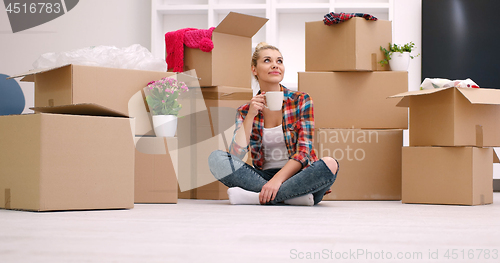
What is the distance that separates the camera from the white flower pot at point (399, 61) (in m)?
2.20

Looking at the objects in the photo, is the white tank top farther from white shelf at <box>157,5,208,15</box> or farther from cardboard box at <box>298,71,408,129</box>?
white shelf at <box>157,5,208,15</box>

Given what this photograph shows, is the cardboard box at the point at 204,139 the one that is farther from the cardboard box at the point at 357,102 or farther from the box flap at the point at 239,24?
the cardboard box at the point at 357,102

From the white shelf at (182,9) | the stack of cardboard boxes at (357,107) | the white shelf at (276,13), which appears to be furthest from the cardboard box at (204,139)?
the white shelf at (182,9)

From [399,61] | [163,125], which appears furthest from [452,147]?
[163,125]

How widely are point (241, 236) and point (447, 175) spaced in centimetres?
119

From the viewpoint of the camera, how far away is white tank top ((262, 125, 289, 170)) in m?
1.90

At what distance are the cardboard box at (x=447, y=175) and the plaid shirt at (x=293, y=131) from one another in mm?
410

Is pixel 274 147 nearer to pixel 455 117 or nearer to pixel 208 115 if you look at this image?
pixel 208 115

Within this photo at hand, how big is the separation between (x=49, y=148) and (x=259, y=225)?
0.67 metres

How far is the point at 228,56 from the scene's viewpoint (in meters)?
2.19

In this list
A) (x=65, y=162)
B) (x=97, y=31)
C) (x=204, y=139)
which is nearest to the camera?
(x=65, y=162)

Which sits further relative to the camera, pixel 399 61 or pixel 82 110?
pixel 399 61

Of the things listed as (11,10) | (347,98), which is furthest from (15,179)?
(11,10)

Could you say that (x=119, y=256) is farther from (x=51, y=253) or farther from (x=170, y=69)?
(x=170, y=69)
